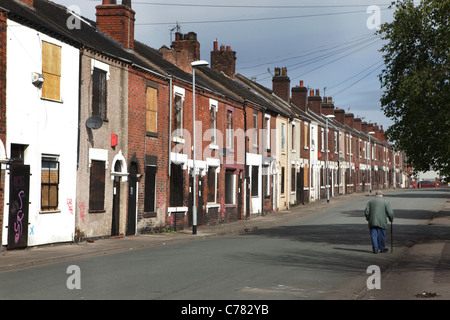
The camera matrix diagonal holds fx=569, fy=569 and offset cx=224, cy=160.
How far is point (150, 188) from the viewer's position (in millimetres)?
22891

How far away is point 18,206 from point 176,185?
10029 mm

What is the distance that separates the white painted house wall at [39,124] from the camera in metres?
15.8

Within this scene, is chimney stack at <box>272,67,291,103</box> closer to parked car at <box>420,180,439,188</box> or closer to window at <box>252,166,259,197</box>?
window at <box>252,166,259,197</box>

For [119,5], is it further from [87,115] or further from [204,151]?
[204,151]

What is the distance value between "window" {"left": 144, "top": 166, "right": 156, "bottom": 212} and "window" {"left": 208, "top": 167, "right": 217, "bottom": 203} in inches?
227

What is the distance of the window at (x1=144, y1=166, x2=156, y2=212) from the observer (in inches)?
891

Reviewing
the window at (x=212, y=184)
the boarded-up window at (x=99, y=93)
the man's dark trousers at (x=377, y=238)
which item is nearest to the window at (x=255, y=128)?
the window at (x=212, y=184)

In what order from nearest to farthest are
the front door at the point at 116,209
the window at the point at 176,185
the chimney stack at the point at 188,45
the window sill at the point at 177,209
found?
the front door at the point at 116,209
the window sill at the point at 177,209
the window at the point at 176,185
the chimney stack at the point at 188,45

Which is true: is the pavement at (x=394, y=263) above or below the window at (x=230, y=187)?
below

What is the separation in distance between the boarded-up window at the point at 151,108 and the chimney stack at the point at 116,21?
2388mm

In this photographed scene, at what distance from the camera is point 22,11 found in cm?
1681

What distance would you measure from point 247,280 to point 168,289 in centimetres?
174

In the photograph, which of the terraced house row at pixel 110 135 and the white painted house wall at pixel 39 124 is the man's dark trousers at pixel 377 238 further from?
the white painted house wall at pixel 39 124
